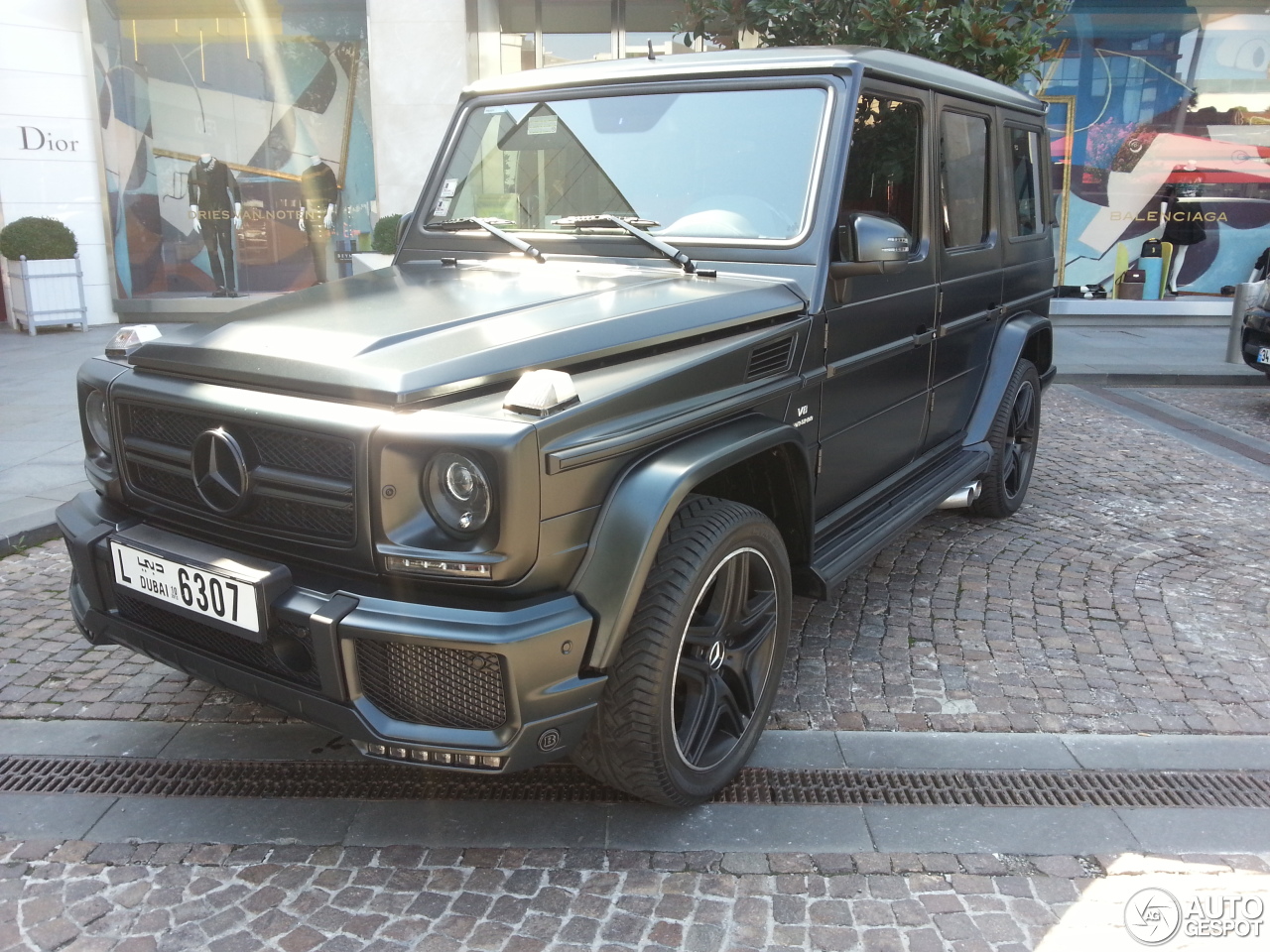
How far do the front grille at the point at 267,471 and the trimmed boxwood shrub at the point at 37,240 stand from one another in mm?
11034

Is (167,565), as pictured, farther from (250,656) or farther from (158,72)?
(158,72)

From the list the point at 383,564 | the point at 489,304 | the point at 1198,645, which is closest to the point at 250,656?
the point at 383,564

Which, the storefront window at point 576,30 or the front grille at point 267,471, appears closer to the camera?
the front grille at point 267,471

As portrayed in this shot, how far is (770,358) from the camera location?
304 cm

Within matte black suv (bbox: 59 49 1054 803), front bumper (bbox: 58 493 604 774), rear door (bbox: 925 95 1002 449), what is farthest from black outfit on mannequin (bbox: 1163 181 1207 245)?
front bumper (bbox: 58 493 604 774)

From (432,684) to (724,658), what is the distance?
0.92 meters

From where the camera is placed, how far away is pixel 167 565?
2.56 metres

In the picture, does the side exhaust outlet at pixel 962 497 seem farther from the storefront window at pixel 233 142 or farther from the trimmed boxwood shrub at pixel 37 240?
the trimmed boxwood shrub at pixel 37 240

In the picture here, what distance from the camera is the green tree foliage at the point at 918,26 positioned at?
6832mm

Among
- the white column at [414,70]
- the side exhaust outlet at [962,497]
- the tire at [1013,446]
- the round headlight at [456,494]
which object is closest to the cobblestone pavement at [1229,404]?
the tire at [1013,446]

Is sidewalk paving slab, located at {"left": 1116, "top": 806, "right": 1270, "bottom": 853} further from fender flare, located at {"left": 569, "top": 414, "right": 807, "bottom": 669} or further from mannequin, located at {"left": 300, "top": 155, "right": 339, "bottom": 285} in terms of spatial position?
mannequin, located at {"left": 300, "top": 155, "right": 339, "bottom": 285}

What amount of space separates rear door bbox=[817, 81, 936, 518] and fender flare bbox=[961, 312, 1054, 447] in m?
0.76

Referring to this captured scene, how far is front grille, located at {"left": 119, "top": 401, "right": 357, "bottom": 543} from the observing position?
2.31 metres

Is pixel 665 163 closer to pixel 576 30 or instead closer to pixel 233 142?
pixel 576 30
